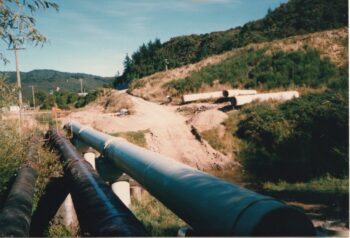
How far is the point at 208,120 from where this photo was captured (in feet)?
74.8

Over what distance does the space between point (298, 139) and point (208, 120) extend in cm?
602

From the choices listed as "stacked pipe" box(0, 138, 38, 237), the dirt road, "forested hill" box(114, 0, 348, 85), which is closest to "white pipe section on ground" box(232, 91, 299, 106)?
the dirt road

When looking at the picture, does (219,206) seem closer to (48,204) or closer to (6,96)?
(48,204)

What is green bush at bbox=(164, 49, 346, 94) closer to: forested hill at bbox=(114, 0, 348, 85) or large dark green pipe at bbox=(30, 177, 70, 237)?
forested hill at bbox=(114, 0, 348, 85)

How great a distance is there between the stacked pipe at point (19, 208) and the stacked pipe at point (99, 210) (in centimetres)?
63

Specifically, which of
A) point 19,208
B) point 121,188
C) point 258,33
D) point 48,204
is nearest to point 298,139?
point 121,188

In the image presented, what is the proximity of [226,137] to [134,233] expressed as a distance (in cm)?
1831

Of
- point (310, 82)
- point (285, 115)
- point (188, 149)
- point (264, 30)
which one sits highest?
point (264, 30)

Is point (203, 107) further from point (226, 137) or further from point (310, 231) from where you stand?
point (310, 231)

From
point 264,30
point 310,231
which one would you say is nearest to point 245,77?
point 264,30

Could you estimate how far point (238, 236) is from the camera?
2.53m

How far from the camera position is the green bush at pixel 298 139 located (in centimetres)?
1628

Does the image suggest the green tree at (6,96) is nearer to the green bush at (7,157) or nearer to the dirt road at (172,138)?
the green bush at (7,157)

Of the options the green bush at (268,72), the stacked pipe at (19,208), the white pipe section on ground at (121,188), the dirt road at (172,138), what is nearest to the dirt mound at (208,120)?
the dirt road at (172,138)
